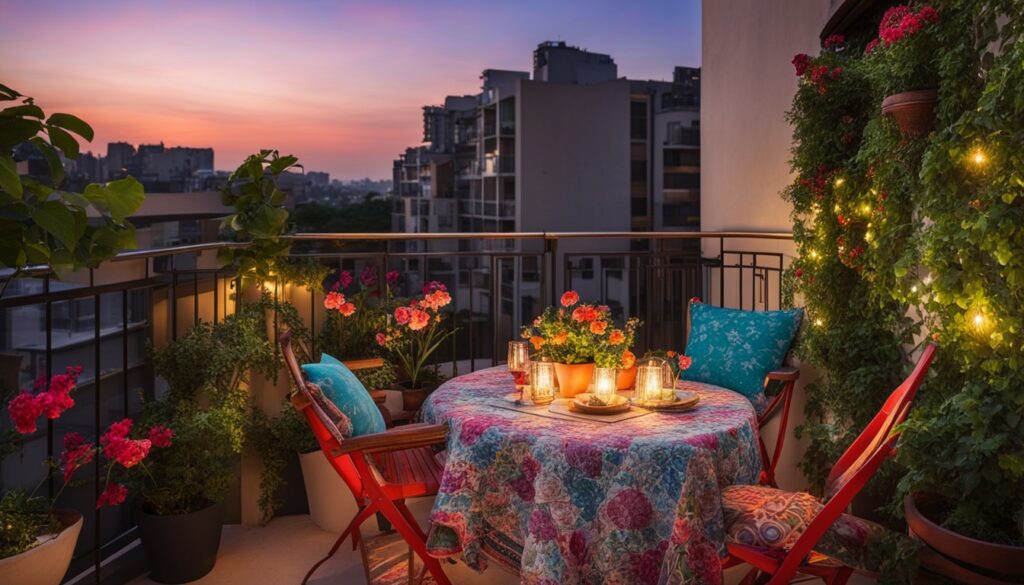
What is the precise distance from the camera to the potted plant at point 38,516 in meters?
2.04

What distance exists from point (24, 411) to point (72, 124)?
101cm

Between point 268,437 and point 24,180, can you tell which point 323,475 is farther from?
point 24,180

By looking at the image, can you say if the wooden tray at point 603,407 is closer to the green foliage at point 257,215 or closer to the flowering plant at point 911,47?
the flowering plant at point 911,47

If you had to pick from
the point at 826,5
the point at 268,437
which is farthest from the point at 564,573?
the point at 826,5

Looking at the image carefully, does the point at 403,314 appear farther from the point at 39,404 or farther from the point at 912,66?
the point at 912,66

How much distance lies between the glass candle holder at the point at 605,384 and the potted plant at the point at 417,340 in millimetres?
1379

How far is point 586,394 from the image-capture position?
2.80 m

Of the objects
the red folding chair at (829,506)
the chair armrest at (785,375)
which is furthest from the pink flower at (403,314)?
the red folding chair at (829,506)

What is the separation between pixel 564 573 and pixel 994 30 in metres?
1.98

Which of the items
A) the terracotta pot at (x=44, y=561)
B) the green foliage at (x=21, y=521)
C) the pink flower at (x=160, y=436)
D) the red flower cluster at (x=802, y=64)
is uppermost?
the red flower cluster at (x=802, y=64)

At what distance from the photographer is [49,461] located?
234cm

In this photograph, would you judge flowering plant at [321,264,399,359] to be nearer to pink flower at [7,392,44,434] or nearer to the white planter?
the white planter

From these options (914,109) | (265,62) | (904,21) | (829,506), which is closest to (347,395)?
(829,506)

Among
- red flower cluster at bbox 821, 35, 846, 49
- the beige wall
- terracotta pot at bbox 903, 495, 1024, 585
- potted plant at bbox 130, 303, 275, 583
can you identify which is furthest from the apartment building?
terracotta pot at bbox 903, 495, 1024, 585
